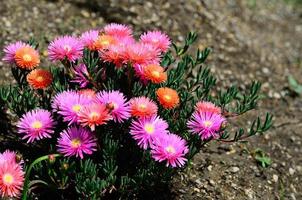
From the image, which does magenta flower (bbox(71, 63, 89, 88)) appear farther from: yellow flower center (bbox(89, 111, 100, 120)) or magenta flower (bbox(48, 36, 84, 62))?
yellow flower center (bbox(89, 111, 100, 120))

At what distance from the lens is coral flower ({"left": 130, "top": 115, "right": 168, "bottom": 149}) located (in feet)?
7.31

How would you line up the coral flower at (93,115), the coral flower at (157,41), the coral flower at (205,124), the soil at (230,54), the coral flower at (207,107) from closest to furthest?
the coral flower at (93,115) < the coral flower at (205,124) < the coral flower at (207,107) < the coral flower at (157,41) < the soil at (230,54)

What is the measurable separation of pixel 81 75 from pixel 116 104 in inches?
12.9

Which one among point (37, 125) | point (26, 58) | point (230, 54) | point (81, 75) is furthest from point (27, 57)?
point (230, 54)

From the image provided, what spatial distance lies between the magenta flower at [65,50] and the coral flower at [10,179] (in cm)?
49

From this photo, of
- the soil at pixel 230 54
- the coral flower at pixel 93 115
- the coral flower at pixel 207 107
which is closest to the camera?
the coral flower at pixel 93 115

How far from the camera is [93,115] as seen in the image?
2.19 metres

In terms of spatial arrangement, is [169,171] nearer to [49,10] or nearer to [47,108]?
[47,108]

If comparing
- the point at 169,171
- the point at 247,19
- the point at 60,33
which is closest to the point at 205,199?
the point at 169,171

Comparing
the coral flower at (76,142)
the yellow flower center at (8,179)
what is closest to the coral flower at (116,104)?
the coral flower at (76,142)

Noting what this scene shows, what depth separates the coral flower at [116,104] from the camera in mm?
2230

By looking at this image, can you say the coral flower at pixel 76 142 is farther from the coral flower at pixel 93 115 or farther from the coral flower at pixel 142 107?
the coral flower at pixel 142 107

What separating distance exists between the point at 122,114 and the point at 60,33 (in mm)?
1936

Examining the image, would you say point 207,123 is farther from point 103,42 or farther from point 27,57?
point 27,57
